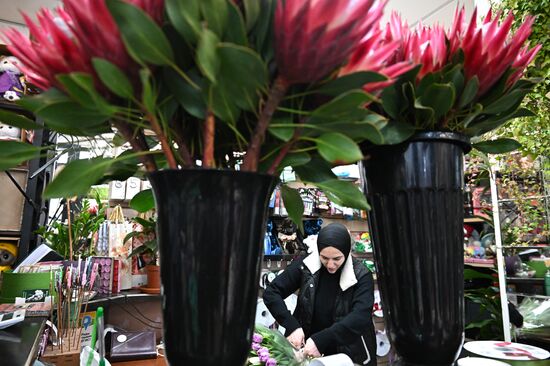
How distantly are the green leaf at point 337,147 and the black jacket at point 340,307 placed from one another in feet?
6.84

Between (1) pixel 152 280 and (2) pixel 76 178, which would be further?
(1) pixel 152 280

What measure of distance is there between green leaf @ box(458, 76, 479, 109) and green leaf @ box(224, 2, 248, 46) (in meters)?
0.21

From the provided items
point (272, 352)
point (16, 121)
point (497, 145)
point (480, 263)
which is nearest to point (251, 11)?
point (16, 121)

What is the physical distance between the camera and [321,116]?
0.30 m

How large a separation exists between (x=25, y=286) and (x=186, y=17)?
168 cm

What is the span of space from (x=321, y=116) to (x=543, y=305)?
7.05 feet

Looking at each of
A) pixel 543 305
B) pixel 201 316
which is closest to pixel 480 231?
pixel 543 305

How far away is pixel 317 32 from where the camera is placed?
0.26 meters

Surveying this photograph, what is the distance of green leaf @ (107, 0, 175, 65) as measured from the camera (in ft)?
0.82

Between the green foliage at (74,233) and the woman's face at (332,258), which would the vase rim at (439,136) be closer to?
the woman's face at (332,258)

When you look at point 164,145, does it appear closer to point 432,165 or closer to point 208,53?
point 208,53

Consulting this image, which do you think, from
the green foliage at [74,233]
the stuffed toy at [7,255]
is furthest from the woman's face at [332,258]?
the stuffed toy at [7,255]

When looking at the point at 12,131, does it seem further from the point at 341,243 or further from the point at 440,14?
the point at 440,14

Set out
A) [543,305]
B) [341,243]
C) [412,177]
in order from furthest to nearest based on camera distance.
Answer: [341,243] → [543,305] → [412,177]
